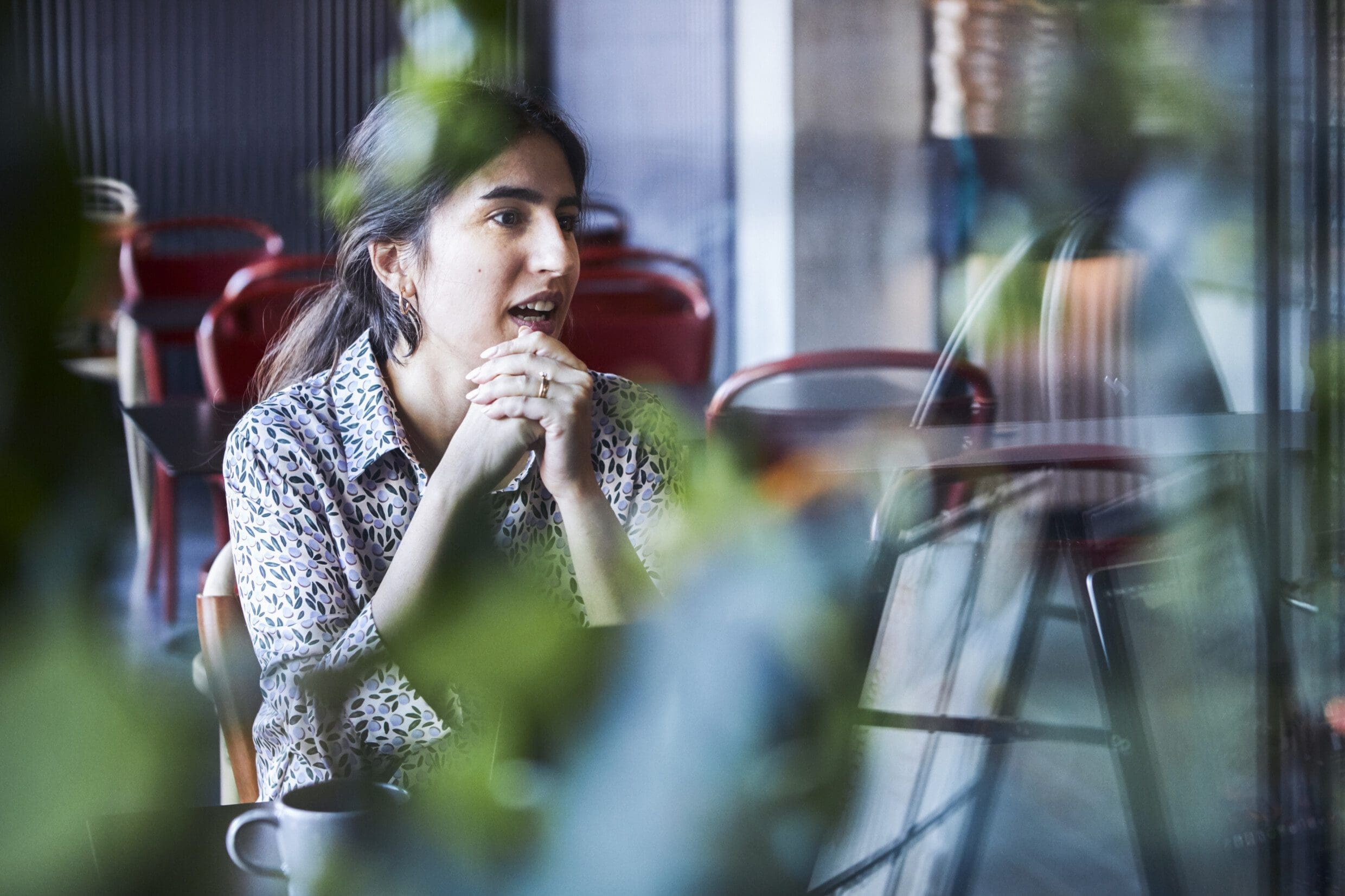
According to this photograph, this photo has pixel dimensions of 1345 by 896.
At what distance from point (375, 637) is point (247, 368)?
24 cm

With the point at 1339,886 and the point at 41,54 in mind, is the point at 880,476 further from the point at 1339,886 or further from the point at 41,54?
the point at 41,54

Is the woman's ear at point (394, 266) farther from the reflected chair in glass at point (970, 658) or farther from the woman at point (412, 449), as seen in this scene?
the reflected chair in glass at point (970, 658)

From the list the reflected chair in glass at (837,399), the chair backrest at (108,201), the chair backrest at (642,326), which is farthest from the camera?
the reflected chair in glass at (837,399)

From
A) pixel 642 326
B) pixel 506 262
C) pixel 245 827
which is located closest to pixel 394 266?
pixel 506 262

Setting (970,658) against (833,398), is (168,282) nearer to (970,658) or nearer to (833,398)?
(833,398)

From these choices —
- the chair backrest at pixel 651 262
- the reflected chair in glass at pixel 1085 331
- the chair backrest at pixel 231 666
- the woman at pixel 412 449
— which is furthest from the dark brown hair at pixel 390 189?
the reflected chair in glass at pixel 1085 331

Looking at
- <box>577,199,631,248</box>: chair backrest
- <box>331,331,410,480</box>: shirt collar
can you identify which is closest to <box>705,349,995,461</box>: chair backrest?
<box>577,199,631,248</box>: chair backrest

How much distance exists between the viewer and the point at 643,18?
701mm

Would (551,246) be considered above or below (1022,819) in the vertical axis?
above

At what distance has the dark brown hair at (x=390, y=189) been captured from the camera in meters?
0.49

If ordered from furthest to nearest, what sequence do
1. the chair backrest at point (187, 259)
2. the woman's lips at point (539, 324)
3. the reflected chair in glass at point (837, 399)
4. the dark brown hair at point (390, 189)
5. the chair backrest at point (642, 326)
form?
1. the reflected chair in glass at point (837, 399)
2. the chair backrest at point (642, 326)
3. the woman's lips at point (539, 324)
4. the dark brown hair at point (390, 189)
5. the chair backrest at point (187, 259)

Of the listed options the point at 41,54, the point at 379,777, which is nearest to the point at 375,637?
the point at 379,777

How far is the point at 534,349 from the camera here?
1.90 feet

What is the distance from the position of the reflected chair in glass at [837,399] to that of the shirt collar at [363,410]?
23 cm
